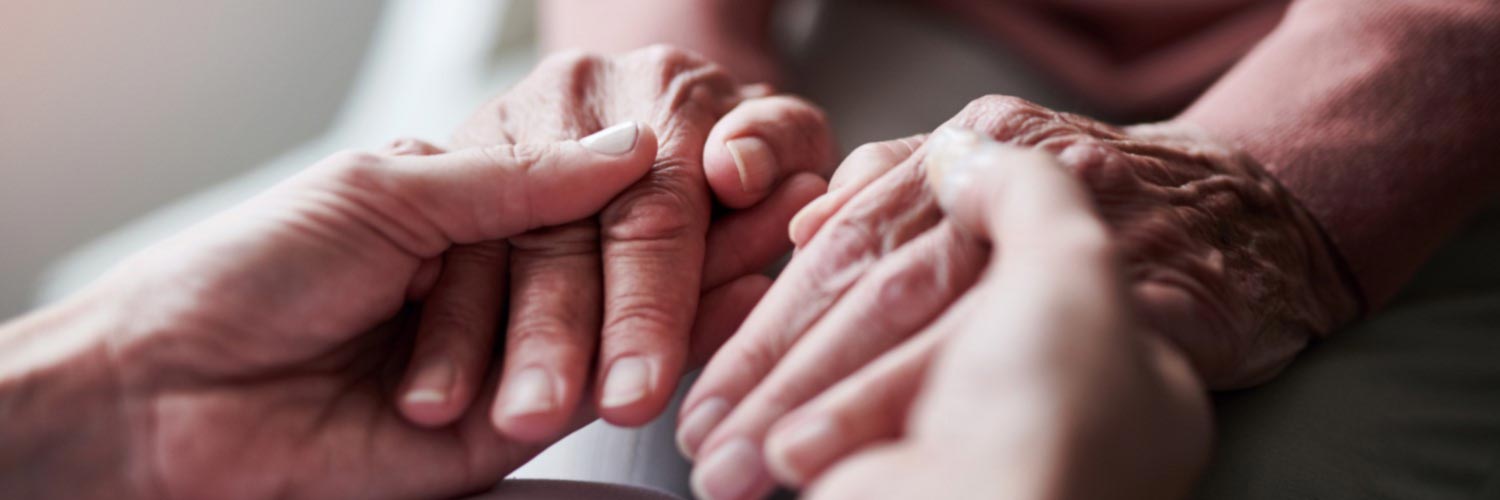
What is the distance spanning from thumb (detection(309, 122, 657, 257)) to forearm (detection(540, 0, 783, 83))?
40 centimetres

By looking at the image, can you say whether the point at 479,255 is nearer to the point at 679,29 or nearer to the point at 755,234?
the point at 755,234

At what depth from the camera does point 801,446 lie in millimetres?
487

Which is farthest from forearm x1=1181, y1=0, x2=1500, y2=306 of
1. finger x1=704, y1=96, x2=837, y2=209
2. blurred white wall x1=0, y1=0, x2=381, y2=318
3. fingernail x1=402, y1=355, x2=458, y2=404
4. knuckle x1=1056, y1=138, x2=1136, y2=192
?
blurred white wall x1=0, y1=0, x2=381, y2=318

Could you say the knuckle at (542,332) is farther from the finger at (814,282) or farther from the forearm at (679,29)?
the forearm at (679,29)

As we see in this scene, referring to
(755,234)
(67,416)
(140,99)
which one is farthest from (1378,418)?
(140,99)

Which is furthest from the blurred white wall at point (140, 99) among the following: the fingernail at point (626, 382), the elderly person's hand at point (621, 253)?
the fingernail at point (626, 382)

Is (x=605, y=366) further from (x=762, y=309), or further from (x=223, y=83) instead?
(x=223, y=83)

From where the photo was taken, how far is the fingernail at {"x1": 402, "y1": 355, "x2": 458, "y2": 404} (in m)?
0.65

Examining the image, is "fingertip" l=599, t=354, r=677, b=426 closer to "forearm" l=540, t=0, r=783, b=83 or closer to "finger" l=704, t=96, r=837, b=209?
"finger" l=704, t=96, r=837, b=209

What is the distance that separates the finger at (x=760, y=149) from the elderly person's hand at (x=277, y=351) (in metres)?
0.12

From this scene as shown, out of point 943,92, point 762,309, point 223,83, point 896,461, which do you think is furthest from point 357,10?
point 896,461

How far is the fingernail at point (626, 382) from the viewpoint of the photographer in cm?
64

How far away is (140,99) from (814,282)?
1.17m

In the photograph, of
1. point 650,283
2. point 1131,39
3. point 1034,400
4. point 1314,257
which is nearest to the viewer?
point 1034,400
